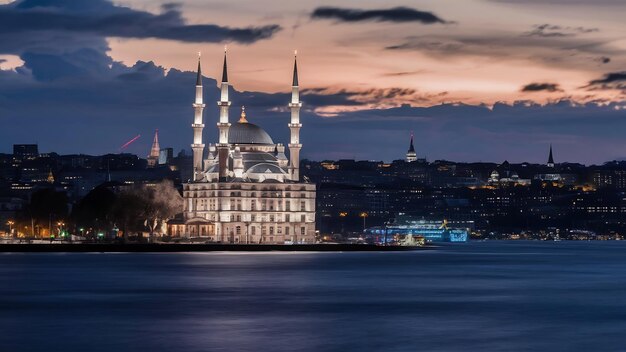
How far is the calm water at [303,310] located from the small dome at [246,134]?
76.5m

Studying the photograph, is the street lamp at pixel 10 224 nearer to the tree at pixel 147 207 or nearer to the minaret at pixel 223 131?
the tree at pixel 147 207

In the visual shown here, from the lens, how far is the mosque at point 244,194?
158 meters

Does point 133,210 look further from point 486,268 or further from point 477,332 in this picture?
point 477,332

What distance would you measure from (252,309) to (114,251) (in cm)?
8650

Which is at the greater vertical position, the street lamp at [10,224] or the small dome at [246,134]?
the small dome at [246,134]

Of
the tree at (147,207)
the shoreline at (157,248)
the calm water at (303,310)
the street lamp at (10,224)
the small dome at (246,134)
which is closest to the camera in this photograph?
the calm water at (303,310)

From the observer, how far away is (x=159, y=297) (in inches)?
2489

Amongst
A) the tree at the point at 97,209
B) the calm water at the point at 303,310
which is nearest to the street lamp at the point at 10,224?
the tree at the point at 97,209

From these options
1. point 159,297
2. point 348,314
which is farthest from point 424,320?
point 159,297

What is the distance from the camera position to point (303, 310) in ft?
184

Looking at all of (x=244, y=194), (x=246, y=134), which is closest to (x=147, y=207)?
(x=244, y=194)

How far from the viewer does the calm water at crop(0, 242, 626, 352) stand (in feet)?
143

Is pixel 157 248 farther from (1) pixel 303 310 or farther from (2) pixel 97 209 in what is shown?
(1) pixel 303 310

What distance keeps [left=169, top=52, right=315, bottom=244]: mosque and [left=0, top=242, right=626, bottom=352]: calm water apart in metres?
65.5
